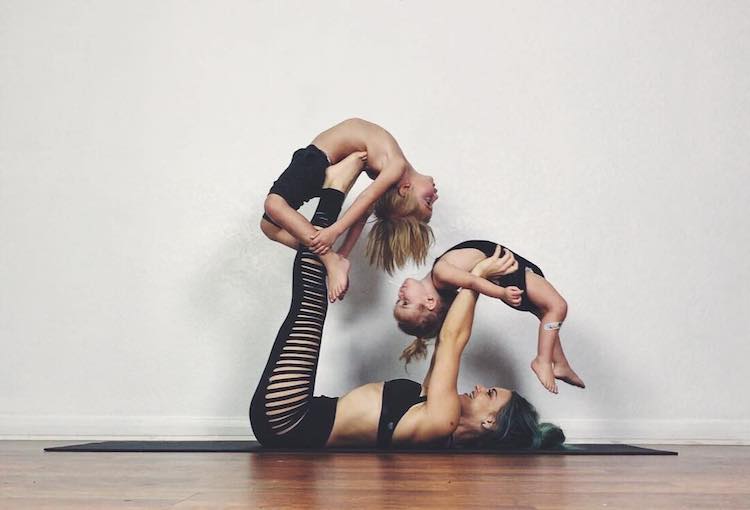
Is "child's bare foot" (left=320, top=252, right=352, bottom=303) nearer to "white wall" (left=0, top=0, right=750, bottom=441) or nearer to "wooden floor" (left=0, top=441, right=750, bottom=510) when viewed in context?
"wooden floor" (left=0, top=441, right=750, bottom=510)

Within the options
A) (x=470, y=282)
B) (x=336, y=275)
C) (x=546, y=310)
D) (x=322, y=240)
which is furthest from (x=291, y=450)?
(x=546, y=310)

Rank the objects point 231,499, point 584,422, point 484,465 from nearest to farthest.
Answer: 1. point 231,499
2. point 484,465
3. point 584,422

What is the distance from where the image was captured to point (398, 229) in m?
3.00

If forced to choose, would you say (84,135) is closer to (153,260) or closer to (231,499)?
(153,260)

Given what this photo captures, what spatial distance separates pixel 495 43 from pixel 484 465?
216cm

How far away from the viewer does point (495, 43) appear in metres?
3.60

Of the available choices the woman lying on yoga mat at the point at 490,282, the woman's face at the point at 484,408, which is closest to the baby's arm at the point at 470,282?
the woman lying on yoga mat at the point at 490,282

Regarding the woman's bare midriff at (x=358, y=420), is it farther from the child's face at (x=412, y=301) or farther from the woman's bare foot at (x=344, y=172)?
the woman's bare foot at (x=344, y=172)

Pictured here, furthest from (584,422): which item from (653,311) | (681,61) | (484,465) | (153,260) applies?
(153,260)

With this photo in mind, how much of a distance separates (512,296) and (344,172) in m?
→ 0.74

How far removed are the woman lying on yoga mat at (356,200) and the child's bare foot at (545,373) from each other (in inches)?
23.9

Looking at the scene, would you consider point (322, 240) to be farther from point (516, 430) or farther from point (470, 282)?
point (516, 430)

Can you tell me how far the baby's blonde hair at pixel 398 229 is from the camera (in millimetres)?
2936

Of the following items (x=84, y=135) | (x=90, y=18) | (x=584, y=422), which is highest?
(x=90, y=18)
